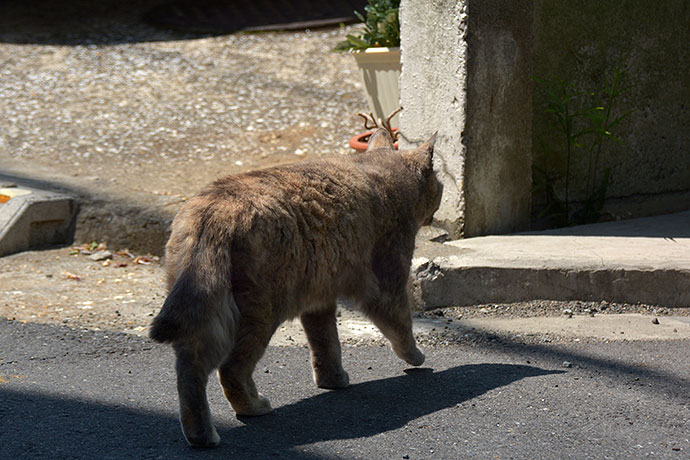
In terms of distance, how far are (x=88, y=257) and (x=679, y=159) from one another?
14.3 feet

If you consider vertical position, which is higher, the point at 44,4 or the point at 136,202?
the point at 44,4

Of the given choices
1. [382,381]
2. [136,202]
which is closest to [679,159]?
[382,381]

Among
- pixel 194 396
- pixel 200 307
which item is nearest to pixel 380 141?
pixel 200 307

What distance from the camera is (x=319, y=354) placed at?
12.1ft

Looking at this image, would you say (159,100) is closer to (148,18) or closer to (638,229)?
(148,18)

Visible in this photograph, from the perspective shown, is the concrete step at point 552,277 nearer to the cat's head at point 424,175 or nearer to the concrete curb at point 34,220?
the cat's head at point 424,175

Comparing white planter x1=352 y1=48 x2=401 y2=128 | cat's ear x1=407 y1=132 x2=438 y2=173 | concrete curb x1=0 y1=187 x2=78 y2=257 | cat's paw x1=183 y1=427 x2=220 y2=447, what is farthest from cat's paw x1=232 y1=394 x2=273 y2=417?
white planter x1=352 y1=48 x2=401 y2=128

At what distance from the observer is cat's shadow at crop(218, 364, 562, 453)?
3.17m

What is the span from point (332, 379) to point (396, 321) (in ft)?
1.26

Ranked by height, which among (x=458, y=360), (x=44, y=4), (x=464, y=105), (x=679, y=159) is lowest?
(x=458, y=360)

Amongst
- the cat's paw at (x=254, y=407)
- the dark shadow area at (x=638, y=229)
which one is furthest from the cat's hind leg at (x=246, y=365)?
the dark shadow area at (x=638, y=229)

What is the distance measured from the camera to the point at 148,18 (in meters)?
11.4

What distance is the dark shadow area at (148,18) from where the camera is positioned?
35.2 feet

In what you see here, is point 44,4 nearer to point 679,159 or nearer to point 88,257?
point 88,257
